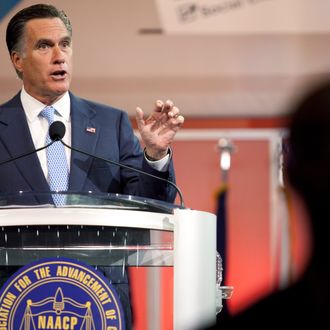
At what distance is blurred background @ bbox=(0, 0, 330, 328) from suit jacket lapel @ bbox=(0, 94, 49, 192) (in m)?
2.47

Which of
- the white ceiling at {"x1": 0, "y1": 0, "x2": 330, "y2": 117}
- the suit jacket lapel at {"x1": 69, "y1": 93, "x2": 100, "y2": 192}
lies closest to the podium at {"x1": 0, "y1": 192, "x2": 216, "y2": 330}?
the suit jacket lapel at {"x1": 69, "y1": 93, "x2": 100, "y2": 192}

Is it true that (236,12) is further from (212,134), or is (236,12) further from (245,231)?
(245,231)

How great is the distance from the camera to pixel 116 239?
1.58m

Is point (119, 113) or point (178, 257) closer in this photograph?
point (178, 257)

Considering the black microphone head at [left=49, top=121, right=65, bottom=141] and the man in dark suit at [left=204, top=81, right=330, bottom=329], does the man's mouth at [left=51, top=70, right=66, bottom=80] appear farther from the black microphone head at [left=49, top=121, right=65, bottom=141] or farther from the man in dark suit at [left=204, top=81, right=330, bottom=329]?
the man in dark suit at [left=204, top=81, right=330, bottom=329]

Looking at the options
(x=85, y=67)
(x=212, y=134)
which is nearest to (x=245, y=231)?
(x=212, y=134)

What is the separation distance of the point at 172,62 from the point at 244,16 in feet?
1.84

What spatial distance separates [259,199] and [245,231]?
0.63ft

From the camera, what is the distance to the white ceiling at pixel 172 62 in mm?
4840

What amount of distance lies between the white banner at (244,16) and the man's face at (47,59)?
2073 millimetres

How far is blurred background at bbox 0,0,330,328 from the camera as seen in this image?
189 inches

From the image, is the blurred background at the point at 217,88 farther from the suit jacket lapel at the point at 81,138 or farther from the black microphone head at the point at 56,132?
the black microphone head at the point at 56,132

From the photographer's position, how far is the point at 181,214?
5.18ft

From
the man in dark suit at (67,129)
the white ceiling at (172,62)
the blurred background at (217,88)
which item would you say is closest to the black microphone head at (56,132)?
the man in dark suit at (67,129)
